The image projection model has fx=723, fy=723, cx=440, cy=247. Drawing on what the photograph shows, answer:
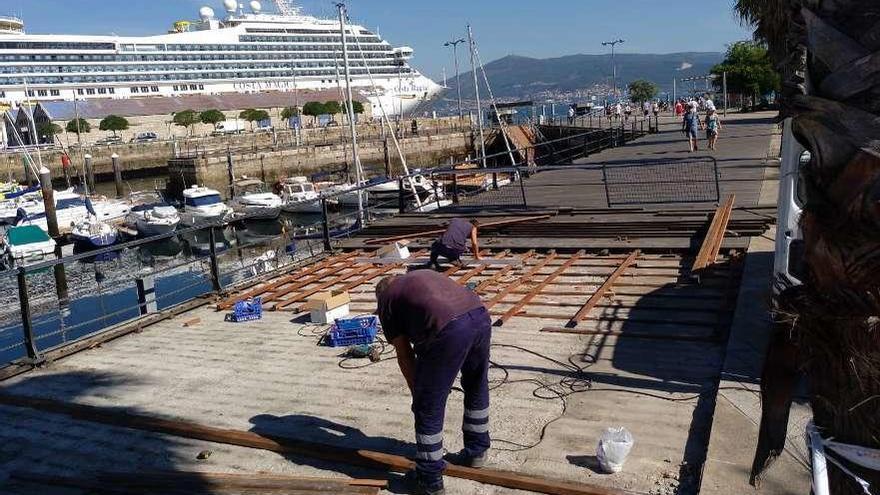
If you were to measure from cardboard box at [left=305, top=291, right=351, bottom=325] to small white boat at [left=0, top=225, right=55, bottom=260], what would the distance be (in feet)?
88.2

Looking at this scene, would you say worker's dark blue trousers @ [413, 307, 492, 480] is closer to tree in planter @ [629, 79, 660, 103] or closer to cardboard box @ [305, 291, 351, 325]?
cardboard box @ [305, 291, 351, 325]

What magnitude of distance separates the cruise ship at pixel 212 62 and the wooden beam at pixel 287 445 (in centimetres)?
9012

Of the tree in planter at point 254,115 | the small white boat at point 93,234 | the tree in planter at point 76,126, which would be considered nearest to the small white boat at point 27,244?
the small white boat at point 93,234

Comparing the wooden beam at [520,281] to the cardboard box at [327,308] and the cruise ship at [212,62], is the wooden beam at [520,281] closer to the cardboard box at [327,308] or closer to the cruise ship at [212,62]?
the cardboard box at [327,308]

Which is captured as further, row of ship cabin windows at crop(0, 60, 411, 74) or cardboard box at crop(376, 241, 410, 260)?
row of ship cabin windows at crop(0, 60, 411, 74)

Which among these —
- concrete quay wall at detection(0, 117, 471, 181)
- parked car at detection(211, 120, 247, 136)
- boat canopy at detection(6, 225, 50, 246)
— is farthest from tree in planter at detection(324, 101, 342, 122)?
A: boat canopy at detection(6, 225, 50, 246)

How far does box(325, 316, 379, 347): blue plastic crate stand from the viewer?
7.44 metres

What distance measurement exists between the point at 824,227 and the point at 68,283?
3009 centimetres

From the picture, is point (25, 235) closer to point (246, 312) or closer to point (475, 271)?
point (246, 312)

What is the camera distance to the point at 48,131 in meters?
73.7

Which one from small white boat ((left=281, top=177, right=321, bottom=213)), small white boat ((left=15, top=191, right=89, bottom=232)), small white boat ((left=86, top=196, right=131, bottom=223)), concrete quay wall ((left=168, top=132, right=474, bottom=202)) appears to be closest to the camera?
small white boat ((left=15, top=191, right=89, bottom=232))

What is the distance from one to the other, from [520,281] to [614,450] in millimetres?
4965

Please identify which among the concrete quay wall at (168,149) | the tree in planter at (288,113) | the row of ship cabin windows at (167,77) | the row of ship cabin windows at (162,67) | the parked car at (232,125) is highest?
the row of ship cabin windows at (162,67)

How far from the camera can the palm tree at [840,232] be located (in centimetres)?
177
